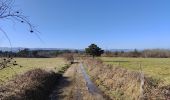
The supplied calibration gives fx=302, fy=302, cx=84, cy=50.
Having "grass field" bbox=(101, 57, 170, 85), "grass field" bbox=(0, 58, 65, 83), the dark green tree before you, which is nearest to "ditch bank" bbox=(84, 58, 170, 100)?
"grass field" bbox=(101, 57, 170, 85)

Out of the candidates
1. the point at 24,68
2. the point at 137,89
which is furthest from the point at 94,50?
the point at 137,89

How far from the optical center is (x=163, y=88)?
1867 centimetres

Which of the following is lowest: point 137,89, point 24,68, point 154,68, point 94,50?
point 24,68

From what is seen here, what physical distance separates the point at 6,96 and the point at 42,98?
604 centimetres

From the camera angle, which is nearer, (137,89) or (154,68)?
(137,89)

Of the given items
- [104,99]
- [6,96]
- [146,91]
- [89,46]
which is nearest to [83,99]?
[104,99]

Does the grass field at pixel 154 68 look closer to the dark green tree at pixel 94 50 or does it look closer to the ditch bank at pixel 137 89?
the ditch bank at pixel 137 89

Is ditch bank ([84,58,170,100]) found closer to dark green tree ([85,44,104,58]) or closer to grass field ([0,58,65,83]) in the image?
grass field ([0,58,65,83])

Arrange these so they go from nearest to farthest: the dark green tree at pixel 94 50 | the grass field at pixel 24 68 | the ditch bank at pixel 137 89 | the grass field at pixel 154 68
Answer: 1. the ditch bank at pixel 137 89
2. the grass field at pixel 154 68
3. the grass field at pixel 24 68
4. the dark green tree at pixel 94 50

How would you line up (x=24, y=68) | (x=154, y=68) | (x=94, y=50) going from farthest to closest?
(x=94, y=50), (x=24, y=68), (x=154, y=68)

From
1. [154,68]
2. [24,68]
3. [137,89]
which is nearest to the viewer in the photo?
[137,89]

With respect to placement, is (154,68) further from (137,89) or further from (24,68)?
(137,89)

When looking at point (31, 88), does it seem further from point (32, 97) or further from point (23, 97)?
point (23, 97)

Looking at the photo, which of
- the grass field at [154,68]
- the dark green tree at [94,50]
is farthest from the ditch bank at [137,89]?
the dark green tree at [94,50]
